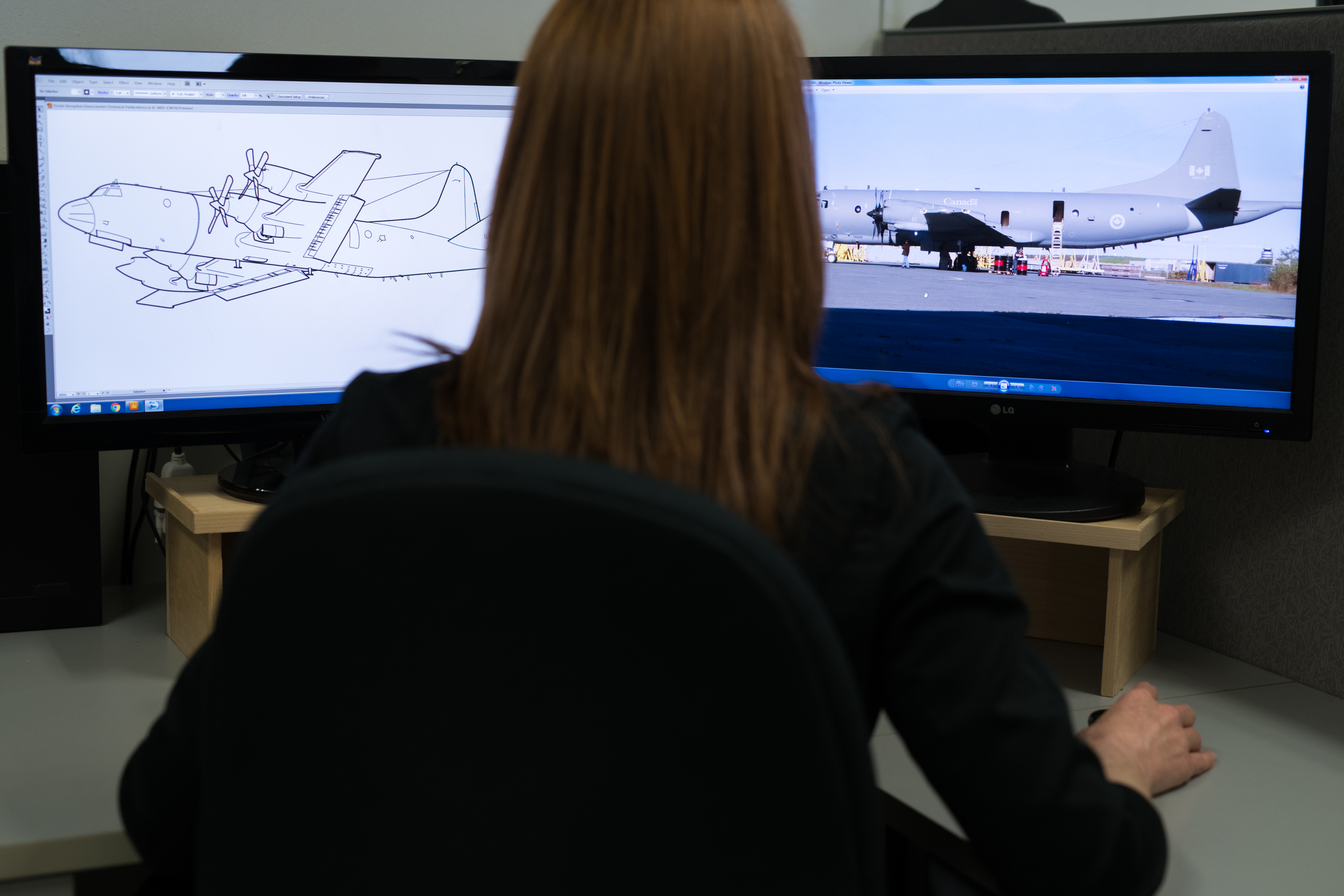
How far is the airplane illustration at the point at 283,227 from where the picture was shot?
0.87 meters

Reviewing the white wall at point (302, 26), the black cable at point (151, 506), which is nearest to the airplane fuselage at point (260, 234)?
the white wall at point (302, 26)

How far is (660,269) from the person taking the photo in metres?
0.47

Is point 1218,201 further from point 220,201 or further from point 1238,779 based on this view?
point 220,201

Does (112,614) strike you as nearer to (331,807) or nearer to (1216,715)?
(331,807)

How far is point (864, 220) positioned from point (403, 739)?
2.43 ft

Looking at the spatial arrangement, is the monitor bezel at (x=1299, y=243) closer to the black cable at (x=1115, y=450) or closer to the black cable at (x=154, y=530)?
the black cable at (x=1115, y=450)

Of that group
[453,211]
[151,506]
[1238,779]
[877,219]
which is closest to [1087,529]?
[1238,779]

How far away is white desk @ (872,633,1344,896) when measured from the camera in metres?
0.65

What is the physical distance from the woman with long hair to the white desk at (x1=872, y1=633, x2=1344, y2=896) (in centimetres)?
18

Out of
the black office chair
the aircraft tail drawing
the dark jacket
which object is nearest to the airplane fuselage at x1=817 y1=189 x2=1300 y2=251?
the aircraft tail drawing

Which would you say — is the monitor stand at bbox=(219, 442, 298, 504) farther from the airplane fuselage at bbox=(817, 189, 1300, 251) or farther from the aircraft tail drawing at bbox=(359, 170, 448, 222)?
the airplane fuselage at bbox=(817, 189, 1300, 251)

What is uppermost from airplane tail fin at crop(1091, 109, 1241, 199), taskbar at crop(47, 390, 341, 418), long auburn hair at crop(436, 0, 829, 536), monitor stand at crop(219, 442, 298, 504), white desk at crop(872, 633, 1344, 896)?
airplane tail fin at crop(1091, 109, 1241, 199)

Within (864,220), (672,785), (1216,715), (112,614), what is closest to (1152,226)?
(864,220)

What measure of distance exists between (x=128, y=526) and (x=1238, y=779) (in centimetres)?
102
